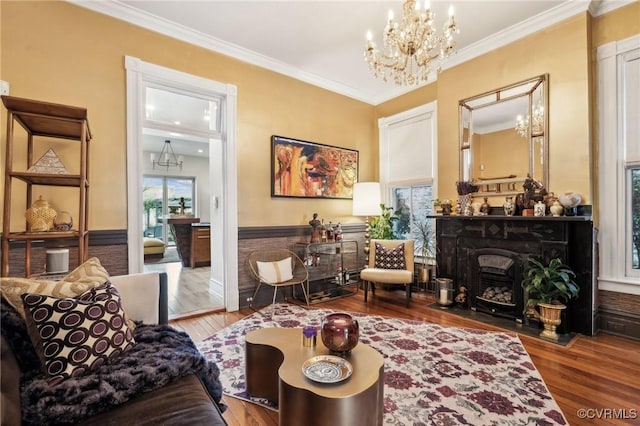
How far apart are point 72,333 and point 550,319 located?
12.2ft

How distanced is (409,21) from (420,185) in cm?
276

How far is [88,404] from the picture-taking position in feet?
3.71

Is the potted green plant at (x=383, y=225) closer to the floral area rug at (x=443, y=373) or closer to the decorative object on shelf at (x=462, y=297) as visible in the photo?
the decorative object on shelf at (x=462, y=297)

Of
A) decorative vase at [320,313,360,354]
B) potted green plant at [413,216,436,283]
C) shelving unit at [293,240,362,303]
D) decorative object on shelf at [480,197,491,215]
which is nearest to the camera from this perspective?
decorative vase at [320,313,360,354]

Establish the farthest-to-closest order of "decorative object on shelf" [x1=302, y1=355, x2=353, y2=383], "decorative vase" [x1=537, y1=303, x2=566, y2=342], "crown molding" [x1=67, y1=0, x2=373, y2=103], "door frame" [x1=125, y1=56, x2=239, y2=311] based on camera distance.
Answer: "door frame" [x1=125, y1=56, x2=239, y2=311], "crown molding" [x1=67, y1=0, x2=373, y2=103], "decorative vase" [x1=537, y1=303, x2=566, y2=342], "decorative object on shelf" [x1=302, y1=355, x2=353, y2=383]

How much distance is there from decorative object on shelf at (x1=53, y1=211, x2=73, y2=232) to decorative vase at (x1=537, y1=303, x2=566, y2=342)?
14.5ft

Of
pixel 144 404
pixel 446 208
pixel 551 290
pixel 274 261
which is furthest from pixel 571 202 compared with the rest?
pixel 144 404

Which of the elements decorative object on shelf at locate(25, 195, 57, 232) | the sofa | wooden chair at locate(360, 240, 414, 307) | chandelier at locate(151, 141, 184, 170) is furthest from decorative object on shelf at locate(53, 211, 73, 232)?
chandelier at locate(151, 141, 184, 170)

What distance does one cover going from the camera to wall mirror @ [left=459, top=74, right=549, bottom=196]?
10.8 feet

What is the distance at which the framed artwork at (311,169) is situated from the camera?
418 centimetres

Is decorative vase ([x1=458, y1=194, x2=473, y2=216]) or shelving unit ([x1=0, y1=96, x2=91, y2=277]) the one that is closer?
shelving unit ([x1=0, y1=96, x2=91, y2=277])

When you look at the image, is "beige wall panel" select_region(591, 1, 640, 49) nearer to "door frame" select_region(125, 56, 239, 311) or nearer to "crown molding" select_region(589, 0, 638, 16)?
"crown molding" select_region(589, 0, 638, 16)

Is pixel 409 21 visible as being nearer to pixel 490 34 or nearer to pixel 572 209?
pixel 490 34

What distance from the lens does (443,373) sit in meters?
2.22
